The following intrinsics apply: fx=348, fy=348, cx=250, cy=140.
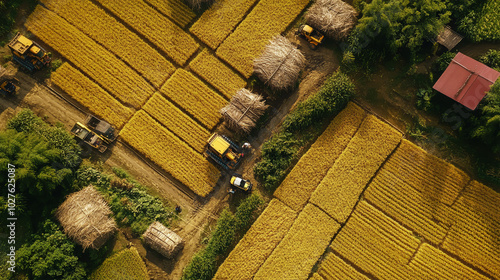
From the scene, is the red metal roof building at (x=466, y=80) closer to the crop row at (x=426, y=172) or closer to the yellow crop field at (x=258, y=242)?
the crop row at (x=426, y=172)

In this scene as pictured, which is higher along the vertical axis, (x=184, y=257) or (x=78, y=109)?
(x=78, y=109)

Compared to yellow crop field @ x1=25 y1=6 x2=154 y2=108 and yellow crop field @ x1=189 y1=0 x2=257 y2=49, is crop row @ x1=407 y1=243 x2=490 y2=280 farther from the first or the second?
yellow crop field @ x1=25 y1=6 x2=154 y2=108

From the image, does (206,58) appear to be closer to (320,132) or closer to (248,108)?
(248,108)

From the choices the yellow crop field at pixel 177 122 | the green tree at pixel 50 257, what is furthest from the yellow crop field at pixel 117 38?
the green tree at pixel 50 257

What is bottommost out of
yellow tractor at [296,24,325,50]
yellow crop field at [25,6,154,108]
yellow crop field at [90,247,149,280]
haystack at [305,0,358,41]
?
yellow crop field at [90,247,149,280]

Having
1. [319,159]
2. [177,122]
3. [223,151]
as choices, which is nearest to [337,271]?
[319,159]

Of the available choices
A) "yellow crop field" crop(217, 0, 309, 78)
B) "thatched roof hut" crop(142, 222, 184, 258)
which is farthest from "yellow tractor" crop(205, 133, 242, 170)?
"thatched roof hut" crop(142, 222, 184, 258)

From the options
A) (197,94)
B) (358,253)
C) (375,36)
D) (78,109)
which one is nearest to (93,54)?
(78,109)
